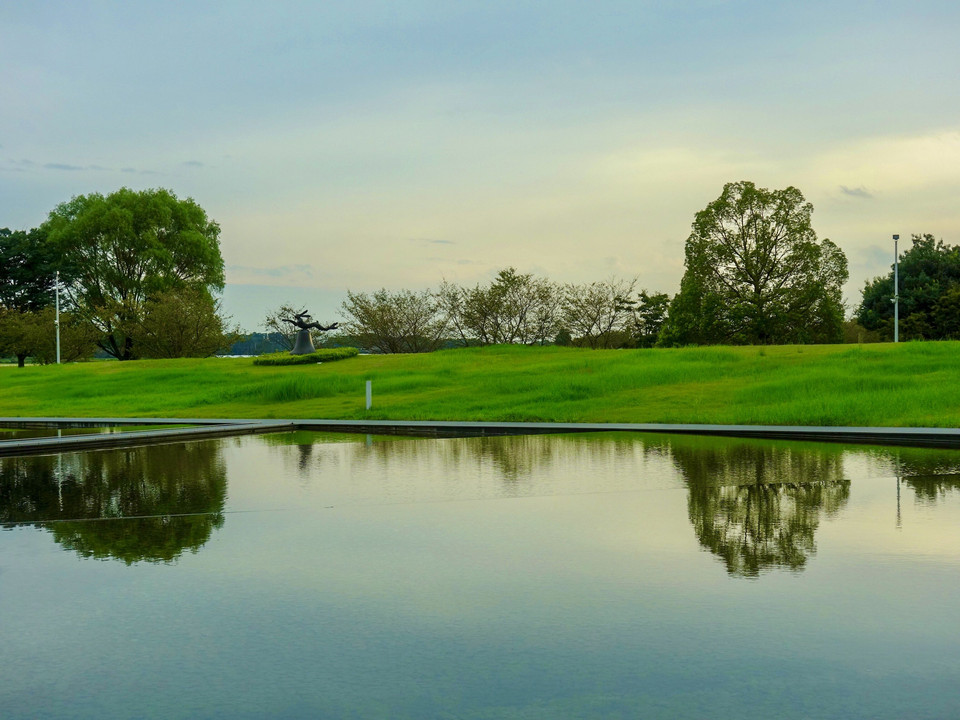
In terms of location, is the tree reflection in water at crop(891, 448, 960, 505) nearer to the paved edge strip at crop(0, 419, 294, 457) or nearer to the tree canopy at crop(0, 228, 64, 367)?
the paved edge strip at crop(0, 419, 294, 457)

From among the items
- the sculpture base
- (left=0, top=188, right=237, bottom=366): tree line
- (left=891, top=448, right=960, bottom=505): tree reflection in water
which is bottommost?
(left=891, top=448, right=960, bottom=505): tree reflection in water

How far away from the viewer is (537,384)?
29.4m

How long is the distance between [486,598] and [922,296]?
189 ft

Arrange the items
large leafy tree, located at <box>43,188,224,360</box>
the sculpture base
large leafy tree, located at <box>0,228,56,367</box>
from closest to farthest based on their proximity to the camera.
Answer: the sculpture base, large leafy tree, located at <box>43,188,224,360</box>, large leafy tree, located at <box>0,228,56,367</box>

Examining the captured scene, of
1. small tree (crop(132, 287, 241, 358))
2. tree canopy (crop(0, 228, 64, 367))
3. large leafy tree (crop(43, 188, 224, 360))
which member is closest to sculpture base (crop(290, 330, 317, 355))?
small tree (crop(132, 287, 241, 358))

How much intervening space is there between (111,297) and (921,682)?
6697cm

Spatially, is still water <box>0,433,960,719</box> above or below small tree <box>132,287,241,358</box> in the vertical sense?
below

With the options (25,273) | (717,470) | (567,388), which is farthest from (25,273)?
(717,470)

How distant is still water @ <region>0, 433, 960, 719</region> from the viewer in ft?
14.5

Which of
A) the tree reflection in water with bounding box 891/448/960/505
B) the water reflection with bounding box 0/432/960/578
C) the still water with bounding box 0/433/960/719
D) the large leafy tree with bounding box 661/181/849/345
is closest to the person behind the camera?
the still water with bounding box 0/433/960/719

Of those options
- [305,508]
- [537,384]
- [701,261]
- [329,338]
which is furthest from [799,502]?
[329,338]

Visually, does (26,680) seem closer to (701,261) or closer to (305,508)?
(305,508)

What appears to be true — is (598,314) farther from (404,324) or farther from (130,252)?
(130,252)

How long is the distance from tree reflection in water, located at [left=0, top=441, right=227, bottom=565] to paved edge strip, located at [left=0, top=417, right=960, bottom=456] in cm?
166
